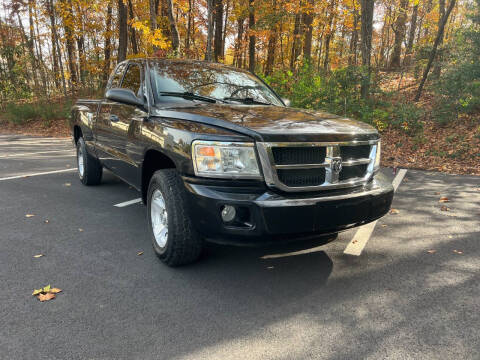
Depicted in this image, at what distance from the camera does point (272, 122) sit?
9.25 ft

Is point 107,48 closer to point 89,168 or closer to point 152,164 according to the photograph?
point 89,168

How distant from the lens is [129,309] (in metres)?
2.47

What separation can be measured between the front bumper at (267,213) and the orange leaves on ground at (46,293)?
116 cm

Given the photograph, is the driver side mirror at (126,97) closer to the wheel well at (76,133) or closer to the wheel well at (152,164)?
the wheel well at (152,164)

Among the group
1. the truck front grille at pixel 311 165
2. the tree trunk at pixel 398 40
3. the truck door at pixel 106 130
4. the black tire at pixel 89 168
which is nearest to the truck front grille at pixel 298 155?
the truck front grille at pixel 311 165

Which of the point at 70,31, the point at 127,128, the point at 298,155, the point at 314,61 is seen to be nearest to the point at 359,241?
the point at 298,155

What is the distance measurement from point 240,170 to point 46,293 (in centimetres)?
171

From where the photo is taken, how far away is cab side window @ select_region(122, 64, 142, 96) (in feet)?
12.8

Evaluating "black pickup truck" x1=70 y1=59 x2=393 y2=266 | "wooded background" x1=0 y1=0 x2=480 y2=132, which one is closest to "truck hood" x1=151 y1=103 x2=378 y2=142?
"black pickup truck" x1=70 y1=59 x2=393 y2=266

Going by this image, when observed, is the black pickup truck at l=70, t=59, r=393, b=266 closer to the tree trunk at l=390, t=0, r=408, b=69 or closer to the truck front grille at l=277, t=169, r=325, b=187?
the truck front grille at l=277, t=169, r=325, b=187

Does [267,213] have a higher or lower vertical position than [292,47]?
lower

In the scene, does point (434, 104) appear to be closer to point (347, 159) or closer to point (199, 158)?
point (347, 159)

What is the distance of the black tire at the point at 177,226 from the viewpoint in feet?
9.28

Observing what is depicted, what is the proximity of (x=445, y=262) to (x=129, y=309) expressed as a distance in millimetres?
2764
